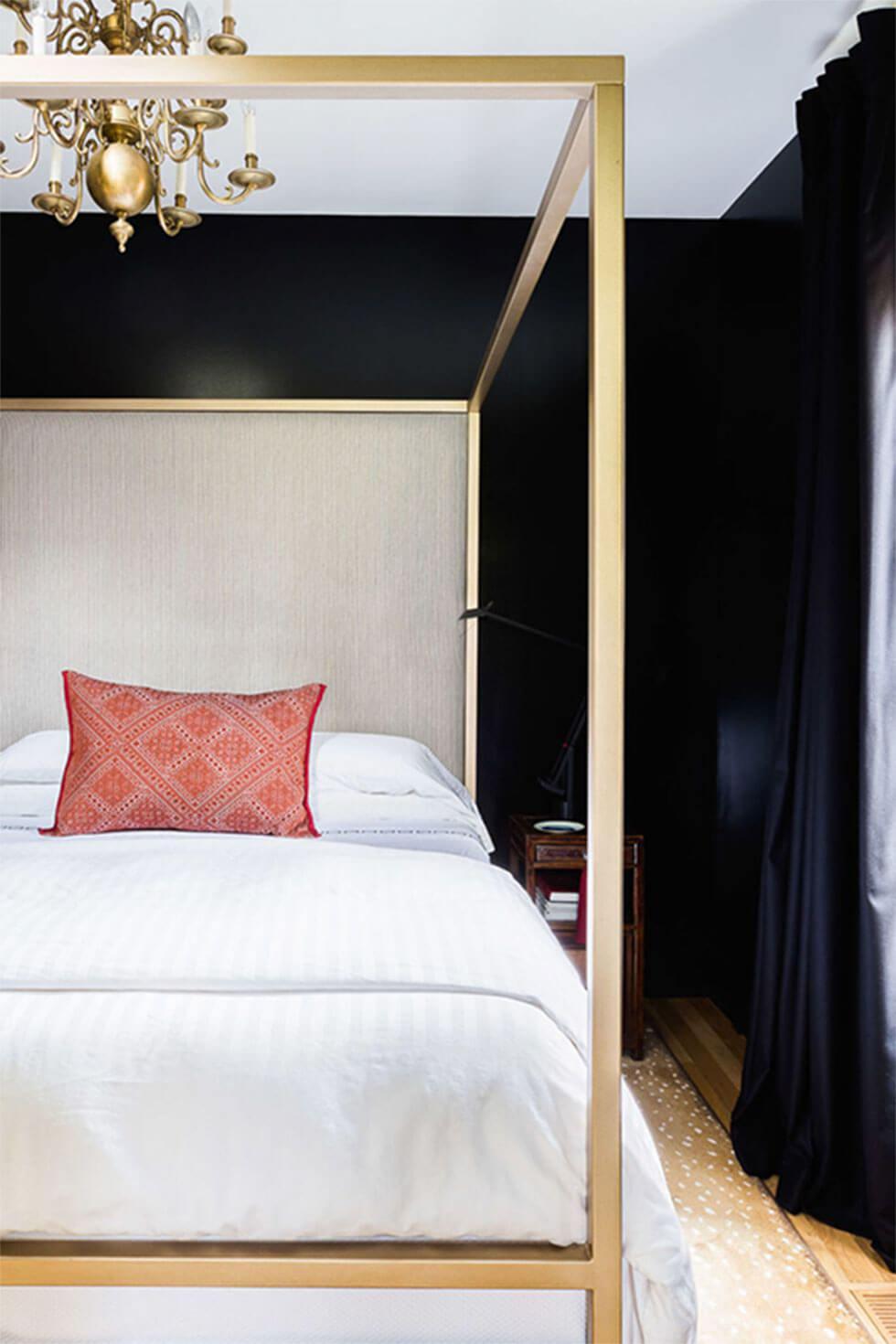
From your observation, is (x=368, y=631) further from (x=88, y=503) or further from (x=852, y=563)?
(x=852, y=563)

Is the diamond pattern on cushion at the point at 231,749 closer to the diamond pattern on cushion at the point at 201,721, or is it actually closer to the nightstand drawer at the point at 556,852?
the diamond pattern on cushion at the point at 201,721

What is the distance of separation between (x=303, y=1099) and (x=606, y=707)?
0.58 meters

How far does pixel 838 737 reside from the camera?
233cm

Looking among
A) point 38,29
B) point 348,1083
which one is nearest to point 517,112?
point 38,29

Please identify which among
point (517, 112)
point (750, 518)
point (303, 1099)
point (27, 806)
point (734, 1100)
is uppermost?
point (517, 112)

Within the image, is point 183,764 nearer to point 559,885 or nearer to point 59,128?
point 559,885

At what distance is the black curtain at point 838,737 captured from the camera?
85.2 inches

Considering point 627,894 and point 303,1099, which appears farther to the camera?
point 627,894

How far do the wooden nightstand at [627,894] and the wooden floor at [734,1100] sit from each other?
0.50ft

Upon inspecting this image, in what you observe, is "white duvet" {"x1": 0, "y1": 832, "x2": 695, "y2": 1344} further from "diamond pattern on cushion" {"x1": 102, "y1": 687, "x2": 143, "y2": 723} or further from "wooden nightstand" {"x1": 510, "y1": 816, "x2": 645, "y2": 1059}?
"wooden nightstand" {"x1": 510, "y1": 816, "x2": 645, "y2": 1059}

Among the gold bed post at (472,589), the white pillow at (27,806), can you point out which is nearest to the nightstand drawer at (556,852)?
the gold bed post at (472,589)

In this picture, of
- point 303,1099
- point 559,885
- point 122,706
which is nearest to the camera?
point 303,1099

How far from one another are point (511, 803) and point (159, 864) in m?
1.73

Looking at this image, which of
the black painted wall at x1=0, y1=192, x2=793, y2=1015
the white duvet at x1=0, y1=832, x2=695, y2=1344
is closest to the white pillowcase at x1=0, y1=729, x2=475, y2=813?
the black painted wall at x1=0, y1=192, x2=793, y2=1015
